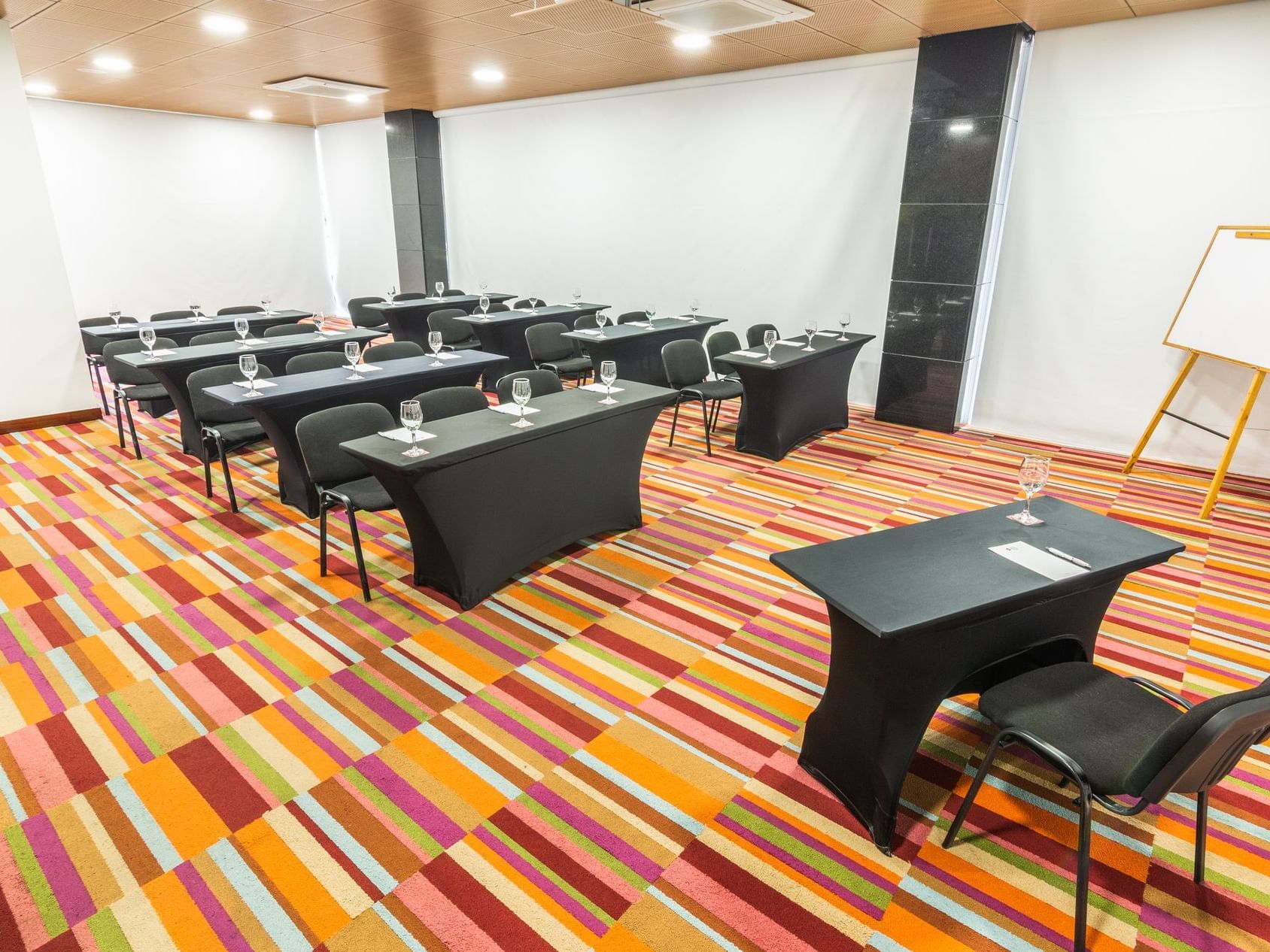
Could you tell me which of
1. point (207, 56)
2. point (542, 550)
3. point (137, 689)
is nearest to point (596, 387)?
point (542, 550)

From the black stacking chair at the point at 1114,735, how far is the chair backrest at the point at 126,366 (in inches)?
236

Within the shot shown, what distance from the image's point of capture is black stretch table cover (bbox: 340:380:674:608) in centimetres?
318

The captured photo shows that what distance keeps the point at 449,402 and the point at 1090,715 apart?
329 centimetres

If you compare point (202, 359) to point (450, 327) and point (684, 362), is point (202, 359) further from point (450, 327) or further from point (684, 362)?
point (684, 362)

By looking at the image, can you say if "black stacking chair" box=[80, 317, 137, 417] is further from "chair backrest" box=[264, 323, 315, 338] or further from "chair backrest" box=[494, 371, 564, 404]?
"chair backrest" box=[494, 371, 564, 404]

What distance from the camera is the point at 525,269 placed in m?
9.74

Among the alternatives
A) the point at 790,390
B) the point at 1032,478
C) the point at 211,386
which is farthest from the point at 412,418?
the point at 790,390

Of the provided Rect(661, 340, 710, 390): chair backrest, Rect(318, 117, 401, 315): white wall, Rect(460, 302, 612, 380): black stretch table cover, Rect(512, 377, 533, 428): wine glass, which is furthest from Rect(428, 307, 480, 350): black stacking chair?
Rect(318, 117, 401, 315): white wall

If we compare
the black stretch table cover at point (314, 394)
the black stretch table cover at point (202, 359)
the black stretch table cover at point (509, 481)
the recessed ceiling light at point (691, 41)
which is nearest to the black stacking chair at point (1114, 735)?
the black stretch table cover at point (509, 481)

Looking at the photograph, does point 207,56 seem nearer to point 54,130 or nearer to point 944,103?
point 54,130

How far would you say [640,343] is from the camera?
6.80 m

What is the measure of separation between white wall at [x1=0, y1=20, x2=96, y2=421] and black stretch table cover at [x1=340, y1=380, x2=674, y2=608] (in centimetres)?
486

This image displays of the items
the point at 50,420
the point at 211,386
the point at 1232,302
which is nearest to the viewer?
the point at 211,386

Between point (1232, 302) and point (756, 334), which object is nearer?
point (1232, 302)
